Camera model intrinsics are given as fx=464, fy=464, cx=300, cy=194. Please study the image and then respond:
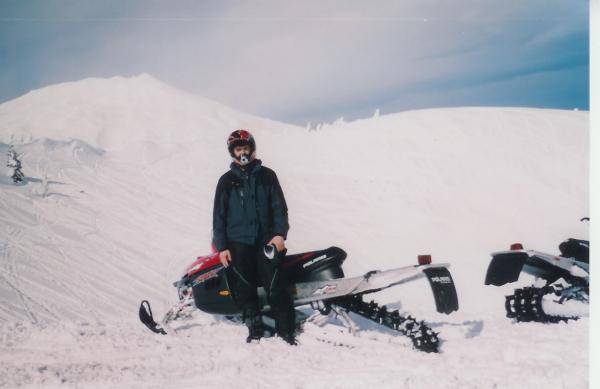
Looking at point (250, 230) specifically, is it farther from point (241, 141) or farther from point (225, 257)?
point (241, 141)

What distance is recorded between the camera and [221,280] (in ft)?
13.7

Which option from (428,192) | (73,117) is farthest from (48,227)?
(73,117)

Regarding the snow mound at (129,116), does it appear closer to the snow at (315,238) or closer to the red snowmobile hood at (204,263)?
the snow at (315,238)

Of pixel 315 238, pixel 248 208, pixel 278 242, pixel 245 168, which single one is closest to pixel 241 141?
pixel 245 168

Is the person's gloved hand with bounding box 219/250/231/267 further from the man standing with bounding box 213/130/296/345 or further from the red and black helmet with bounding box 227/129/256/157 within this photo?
the red and black helmet with bounding box 227/129/256/157

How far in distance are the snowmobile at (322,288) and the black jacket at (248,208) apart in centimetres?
24

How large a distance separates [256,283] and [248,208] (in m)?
0.65

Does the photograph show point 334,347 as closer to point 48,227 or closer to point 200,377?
point 200,377

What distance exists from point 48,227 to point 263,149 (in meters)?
11.6

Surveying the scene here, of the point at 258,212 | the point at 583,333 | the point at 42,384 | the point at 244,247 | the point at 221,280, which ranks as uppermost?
the point at 258,212

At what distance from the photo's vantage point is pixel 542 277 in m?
4.57

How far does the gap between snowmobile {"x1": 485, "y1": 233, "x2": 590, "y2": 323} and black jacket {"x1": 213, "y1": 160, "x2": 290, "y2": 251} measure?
2015 millimetres

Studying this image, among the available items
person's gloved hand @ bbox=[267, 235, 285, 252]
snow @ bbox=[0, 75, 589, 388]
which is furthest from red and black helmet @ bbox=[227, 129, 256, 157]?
snow @ bbox=[0, 75, 589, 388]

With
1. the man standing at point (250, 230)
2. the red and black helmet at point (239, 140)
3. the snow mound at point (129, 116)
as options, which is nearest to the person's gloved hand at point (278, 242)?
the man standing at point (250, 230)
